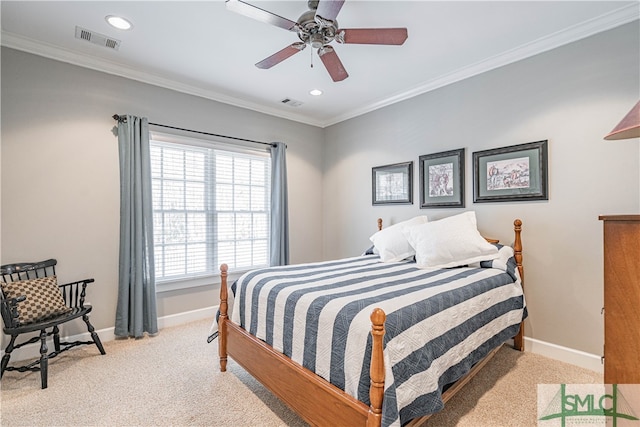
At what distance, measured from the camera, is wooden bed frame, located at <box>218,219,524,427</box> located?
1.31m

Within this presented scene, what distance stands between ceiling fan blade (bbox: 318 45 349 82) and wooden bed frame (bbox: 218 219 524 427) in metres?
1.79

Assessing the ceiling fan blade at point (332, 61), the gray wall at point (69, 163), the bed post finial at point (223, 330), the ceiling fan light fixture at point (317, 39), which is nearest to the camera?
the ceiling fan light fixture at point (317, 39)

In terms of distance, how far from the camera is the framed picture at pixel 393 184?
12.3 feet

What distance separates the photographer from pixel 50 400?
2061 mm

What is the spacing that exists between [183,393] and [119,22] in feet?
9.25

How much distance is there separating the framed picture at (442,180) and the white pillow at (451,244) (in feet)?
1.37

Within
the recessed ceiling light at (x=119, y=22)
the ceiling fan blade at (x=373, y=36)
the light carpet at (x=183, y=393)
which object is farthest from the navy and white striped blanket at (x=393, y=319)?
the recessed ceiling light at (x=119, y=22)

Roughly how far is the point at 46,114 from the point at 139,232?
1.29 meters

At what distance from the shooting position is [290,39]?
264cm

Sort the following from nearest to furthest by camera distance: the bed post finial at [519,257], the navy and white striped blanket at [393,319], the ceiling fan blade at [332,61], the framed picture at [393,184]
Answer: the navy and white striped blanket at [393,319] < the ceiling fan blade at [332,61] < the bed post finial at [519,257] < the framed picture at [393,184]

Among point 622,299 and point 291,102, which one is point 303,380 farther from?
point 291,102

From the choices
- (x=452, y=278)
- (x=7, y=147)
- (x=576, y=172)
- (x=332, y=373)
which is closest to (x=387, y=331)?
(x=332, y=373)

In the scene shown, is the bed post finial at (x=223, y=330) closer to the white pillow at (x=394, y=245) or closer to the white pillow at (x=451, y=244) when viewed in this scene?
the white pillow at (x=394, y=245)

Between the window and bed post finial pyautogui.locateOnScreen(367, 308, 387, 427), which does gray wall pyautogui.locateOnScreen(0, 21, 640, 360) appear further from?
bed post finial pyautogui.locateOnScreen(367, 308, 387, 427)
